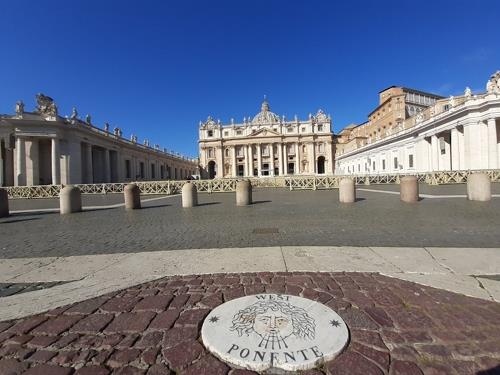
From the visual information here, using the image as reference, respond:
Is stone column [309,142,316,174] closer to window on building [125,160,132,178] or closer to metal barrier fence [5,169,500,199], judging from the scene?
metal barrier fence [5,169,500,199]

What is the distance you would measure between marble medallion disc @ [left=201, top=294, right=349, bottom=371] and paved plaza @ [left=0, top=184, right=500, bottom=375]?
0.31 feet

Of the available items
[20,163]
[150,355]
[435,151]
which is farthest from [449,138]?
[20,163]

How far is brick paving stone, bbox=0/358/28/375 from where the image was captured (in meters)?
1.87

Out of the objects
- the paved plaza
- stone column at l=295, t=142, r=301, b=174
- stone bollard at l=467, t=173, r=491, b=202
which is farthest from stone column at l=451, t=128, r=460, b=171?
stone column at l=295, t=142, r=301, b=174

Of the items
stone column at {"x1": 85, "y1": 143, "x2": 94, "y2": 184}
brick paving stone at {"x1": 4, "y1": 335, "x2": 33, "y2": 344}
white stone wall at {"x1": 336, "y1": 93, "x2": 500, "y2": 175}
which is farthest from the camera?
stone column at {"x1": 85, "y1": 143, "x2": 94, "y2": 184}

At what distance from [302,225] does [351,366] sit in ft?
17.4

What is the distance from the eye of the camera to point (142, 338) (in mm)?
2244

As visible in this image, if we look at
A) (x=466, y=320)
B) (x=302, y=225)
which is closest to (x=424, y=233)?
(x=302, y=225)

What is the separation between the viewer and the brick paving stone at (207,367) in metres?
1.78

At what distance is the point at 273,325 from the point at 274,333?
10cm

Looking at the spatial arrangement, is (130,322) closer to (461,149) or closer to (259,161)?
(461,149)

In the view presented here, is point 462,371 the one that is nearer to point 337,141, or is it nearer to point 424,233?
point 424,233

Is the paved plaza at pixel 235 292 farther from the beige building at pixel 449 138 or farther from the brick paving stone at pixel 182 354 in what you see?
the beige building at pixel 449 138

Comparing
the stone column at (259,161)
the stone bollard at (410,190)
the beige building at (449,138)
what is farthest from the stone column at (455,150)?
the stone column at (259,161)
